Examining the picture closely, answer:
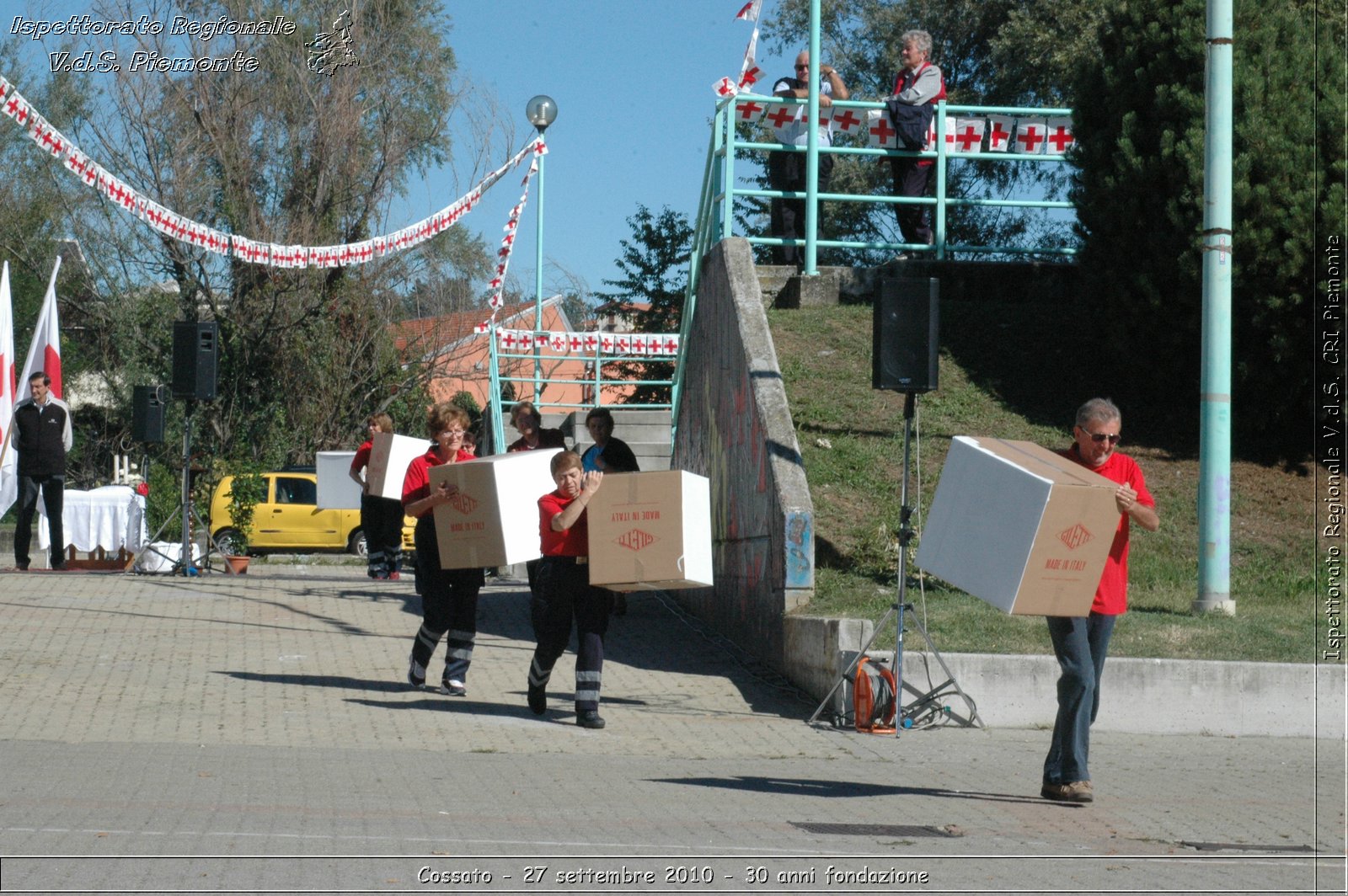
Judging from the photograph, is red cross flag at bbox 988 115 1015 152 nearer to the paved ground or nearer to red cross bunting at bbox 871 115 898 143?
red cross bunting at bbox 871 115 898 143

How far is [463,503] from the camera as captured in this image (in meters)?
9.95

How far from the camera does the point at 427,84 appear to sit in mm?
36156

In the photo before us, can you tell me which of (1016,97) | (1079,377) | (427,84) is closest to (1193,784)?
(1079,377)

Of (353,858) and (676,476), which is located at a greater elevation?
(676,476)

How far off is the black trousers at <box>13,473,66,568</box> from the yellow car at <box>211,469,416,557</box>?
12.4 m

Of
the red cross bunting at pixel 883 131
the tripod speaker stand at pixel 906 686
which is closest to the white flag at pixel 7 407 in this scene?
the red cross bunting at pixel 883 131

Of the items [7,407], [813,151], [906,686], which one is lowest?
[906,686]

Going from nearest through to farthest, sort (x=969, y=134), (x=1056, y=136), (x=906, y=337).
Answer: (x=906, y=337)
(x=969, y=134)
(x=1056, y=136)

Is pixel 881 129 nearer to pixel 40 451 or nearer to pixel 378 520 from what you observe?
pixel 378 520

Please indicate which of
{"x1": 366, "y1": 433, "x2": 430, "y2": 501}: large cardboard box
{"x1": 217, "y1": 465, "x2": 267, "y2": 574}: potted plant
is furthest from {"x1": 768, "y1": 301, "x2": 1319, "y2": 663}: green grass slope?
{"x1": 217, "y1": 465, "x2": 267, "y2": 574}: potted plant

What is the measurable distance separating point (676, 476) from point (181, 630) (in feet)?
17.7

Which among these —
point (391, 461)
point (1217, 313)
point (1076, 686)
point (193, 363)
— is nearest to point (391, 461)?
point (391, 461)

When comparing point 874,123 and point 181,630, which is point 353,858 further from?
point 874,123

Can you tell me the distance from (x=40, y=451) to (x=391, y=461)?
165 inches
